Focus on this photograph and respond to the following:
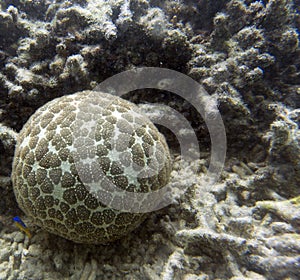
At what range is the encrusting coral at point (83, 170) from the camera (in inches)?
121

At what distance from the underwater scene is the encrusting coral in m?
0.02

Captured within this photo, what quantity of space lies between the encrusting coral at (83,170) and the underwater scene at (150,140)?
18mm

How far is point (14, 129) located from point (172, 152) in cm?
311

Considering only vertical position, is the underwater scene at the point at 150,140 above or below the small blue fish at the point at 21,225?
above

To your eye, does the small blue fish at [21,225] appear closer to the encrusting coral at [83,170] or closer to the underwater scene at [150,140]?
the underwater scene at [150,140]

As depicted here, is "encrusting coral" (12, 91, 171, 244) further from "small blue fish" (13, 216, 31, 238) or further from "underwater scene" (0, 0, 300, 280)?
"small blue fish" (13, 216, 31, 238)

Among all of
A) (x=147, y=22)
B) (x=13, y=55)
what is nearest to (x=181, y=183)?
(x=147, y=22)

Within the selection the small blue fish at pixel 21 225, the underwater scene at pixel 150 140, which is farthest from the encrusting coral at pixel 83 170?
the small blue fish at pixel 21 225

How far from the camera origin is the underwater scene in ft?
10.1

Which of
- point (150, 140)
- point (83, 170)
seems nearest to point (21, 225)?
point (83, 170)

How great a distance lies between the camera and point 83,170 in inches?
120

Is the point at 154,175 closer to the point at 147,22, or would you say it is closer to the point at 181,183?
the point at 181,183

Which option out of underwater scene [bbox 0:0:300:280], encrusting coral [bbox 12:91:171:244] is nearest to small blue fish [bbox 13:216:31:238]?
underwater scene [bbox 0:0:300:280]

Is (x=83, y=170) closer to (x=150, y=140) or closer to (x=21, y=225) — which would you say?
(x=150, y=140)
